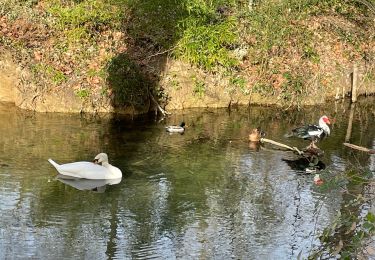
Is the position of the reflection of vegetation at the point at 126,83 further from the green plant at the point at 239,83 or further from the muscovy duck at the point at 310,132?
the muscovy duck at the point at 310,132

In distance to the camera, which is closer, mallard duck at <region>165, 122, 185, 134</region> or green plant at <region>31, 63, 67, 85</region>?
mallard duck at <region>165, 122, 185, 134</region>

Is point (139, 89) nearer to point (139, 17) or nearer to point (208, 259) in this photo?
point (139, 17)

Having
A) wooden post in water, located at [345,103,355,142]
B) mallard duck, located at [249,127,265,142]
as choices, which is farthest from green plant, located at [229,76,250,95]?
mallard duck, located at [249,127,265,142]

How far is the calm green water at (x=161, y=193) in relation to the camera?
345 inches

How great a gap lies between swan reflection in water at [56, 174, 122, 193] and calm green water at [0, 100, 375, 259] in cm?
11

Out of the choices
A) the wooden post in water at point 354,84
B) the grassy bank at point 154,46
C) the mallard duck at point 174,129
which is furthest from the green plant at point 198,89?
the wooden post in water at point 354,84

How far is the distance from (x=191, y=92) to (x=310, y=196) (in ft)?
26.4

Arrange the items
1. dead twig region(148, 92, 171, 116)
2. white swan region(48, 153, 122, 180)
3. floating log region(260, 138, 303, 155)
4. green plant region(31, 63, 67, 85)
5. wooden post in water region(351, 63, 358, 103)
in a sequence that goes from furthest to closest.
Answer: wooden post in water region(351, 63, 358, 103)
dead twig region(148, 92, 171, 116)
green plant region(31, 63, 67, 85)
floating log region(260, 138, 303, 155)
white swan region(48, 153, 122, 180)

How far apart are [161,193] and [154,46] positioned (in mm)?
8628

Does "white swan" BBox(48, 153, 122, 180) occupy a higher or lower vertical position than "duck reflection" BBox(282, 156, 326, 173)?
lower

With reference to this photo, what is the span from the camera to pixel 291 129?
1593cm

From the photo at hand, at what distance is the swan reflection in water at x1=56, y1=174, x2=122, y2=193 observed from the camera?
11047 millimetres

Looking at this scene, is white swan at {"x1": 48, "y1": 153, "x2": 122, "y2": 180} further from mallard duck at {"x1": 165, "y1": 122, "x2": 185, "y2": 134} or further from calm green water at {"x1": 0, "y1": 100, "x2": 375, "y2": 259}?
mallard duck at {"x1": 165, "y1": 122, "x2": 185, "y2": 134}

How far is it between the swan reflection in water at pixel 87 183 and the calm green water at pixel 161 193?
0.11 metres
